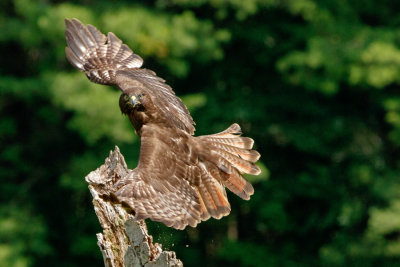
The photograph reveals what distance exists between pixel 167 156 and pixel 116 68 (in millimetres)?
1714

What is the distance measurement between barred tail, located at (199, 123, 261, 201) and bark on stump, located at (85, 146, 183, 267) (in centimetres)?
131

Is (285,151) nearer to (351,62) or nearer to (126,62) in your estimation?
(351,62)

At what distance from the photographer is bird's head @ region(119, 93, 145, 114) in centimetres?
788

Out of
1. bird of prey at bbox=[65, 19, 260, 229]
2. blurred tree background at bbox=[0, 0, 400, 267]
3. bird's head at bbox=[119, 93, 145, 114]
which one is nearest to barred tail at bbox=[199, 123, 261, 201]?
bird of prey at bbox=[65, 19, 260, 229]

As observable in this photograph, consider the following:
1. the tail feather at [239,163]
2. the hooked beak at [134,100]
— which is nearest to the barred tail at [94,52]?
the hooked beak at [134,100]

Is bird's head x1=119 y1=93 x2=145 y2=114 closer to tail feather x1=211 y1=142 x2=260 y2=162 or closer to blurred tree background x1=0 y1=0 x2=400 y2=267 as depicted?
tail feather x1=211 y1=142 x2=260 y2=162

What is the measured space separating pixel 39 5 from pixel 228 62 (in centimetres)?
396

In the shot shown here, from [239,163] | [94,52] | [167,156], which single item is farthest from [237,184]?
[94,52]

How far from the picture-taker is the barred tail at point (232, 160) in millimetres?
8008

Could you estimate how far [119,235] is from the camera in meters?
6.87


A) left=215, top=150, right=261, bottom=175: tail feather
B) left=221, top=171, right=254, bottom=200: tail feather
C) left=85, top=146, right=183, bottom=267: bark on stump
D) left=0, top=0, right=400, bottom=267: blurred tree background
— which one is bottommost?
left=85, top=146, right=183, bottom=267: bark on stump

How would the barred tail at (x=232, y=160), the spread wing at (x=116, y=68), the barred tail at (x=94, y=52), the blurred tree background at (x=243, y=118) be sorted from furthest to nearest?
the blurred tree background at (x=243, y=118) → the barred tail at (x=94, y=52) → the spread wing at (x=116, y=68) → the barred tail at (x=232, y=160)

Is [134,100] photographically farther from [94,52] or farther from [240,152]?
[94,52]

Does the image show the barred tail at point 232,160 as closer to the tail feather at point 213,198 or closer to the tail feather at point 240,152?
the tail feather at point 240,152
